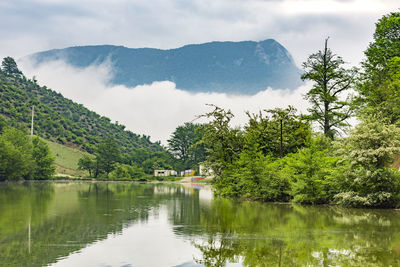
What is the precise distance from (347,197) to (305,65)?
75.4ft

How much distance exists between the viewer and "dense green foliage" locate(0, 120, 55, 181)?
3311 inches

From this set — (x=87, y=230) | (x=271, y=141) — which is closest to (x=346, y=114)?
(x=271, y=141)

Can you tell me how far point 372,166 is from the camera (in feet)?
84.7

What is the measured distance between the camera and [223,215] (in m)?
22.9

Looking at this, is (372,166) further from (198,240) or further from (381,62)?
(381,62)

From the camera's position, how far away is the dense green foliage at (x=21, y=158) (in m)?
84.1

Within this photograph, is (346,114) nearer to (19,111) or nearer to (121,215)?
(121,215)

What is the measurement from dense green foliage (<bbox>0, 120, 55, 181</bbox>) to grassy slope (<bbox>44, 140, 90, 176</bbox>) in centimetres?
1413

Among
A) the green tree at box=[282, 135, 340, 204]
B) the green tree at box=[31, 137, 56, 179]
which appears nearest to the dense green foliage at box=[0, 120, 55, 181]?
the green tree at box=[31, 137, 56, 179]

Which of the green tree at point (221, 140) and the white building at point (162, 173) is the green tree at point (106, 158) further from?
the green tree at point (221, 140)

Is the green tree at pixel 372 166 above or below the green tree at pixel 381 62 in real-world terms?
below

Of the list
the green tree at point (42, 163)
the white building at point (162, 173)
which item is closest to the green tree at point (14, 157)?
the green tree at point (42, 163)

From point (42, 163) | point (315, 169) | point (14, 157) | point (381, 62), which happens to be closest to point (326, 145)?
point (315, 169)

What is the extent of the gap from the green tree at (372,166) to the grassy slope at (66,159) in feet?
331
